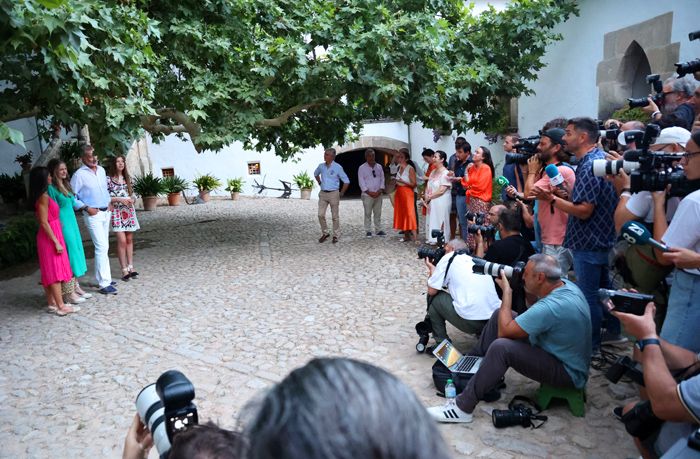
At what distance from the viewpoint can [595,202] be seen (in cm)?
398

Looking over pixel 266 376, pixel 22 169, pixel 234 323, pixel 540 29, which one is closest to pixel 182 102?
pixel 234 323

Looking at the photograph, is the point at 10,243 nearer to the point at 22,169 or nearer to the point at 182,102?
the point at 182,102

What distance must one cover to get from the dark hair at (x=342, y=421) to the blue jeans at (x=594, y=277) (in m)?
3.78

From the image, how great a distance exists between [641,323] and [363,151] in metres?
20.7

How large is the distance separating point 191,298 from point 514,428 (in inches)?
177

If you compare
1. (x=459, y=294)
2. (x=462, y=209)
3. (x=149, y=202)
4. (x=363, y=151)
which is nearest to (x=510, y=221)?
(x=459, y=294)

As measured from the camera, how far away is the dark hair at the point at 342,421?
0.72m

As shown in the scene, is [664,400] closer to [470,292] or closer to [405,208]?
[470,292]

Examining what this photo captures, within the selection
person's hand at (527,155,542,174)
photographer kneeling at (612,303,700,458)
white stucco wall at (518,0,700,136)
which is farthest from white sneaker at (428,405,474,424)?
white stucco wall at (518,0,700,136)

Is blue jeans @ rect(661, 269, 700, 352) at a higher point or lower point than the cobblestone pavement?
higher

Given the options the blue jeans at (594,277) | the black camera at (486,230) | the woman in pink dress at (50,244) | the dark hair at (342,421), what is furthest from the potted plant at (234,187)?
the dark hair at (342,421)

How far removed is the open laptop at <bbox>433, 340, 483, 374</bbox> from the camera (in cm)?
386

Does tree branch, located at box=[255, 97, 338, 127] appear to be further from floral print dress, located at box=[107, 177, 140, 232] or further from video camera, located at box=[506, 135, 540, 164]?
video camera, located at box=[506, 135, 540, 164]

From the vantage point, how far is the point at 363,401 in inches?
30.1
